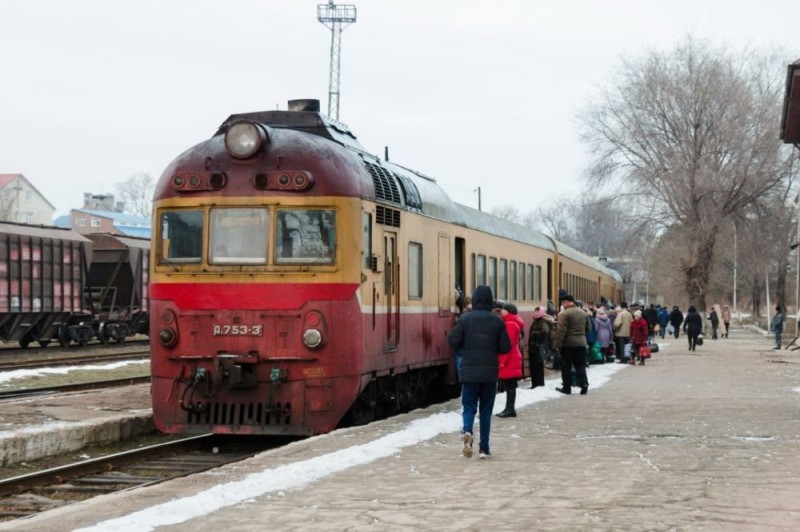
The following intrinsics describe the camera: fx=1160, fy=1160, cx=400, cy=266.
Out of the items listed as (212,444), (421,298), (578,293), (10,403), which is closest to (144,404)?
(10,403)

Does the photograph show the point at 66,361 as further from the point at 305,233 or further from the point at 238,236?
the point at 305,233

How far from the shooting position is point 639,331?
27.8 metres

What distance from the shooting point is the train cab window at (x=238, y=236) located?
494 inches

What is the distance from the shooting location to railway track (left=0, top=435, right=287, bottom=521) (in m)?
9.95

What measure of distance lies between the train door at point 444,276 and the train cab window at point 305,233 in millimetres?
3783

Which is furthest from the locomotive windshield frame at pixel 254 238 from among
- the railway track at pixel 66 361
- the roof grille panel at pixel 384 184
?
the railway track at pixel 66 361

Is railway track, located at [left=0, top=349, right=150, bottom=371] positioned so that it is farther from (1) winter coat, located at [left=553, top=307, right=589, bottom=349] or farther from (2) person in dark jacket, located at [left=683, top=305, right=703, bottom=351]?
(2) person in dark jacket, located at [left=683, top=305, right=703, bottom=351]

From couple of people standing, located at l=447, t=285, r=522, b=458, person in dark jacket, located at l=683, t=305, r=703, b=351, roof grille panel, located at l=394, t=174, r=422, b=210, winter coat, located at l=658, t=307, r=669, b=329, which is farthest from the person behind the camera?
winter coat, located at l=658, t=307, r=669, b=329

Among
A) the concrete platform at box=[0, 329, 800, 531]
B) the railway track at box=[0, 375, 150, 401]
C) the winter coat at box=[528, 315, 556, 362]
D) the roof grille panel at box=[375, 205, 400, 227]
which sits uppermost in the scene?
the roof grille panel at box=[375, 205, 400, 227]

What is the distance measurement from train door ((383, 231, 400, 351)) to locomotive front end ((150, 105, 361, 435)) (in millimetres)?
1063

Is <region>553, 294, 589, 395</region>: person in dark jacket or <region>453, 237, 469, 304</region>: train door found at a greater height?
<region>453, 237, 469, 304</region>: train door

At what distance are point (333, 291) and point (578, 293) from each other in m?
21.4

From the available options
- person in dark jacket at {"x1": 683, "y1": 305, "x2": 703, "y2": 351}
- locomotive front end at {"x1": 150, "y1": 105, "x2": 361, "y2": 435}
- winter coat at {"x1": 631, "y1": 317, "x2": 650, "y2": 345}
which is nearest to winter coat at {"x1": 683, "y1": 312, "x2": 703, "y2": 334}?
person in dark jacket at {"x1": 683, "y1": 305, "x2": 703, "y2": 351}

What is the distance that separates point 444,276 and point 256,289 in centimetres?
462
